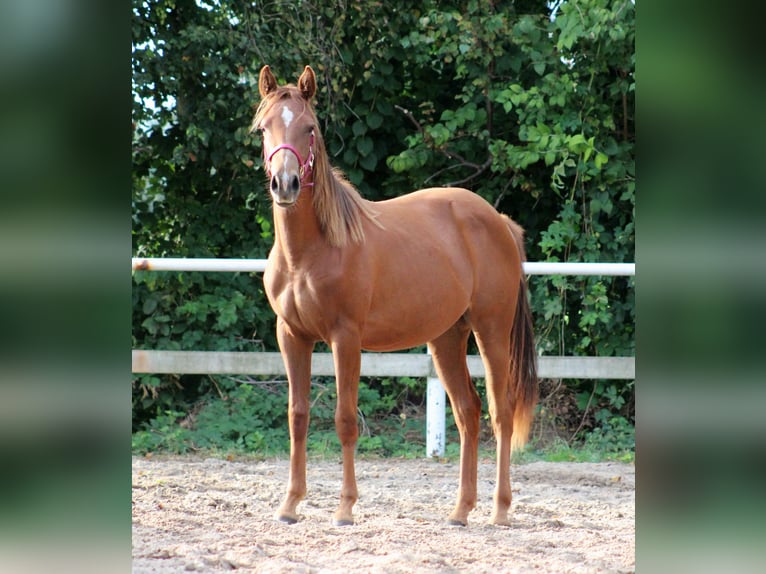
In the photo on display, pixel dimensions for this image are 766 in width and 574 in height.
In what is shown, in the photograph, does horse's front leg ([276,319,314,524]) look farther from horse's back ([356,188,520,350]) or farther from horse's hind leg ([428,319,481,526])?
horse's hind leg ([428,319,481,526])

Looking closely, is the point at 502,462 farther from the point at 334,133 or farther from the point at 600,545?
the point at 334,133

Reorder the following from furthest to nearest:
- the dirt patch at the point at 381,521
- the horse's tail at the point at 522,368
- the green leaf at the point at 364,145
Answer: the green leaf at the point at 364,145 < the horse's tail at the point at 522,368 < the dirt patch at the point at 381,521

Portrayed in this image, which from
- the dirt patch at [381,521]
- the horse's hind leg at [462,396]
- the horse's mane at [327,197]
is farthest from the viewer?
Result: the horse's hind leg at [462,396]

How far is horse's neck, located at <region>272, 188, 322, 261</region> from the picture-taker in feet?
11.7

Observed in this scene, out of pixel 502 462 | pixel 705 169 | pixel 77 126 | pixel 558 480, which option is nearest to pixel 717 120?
pixel 705 169

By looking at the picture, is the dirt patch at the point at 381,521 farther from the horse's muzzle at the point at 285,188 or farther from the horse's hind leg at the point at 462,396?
the horse's muzzle at the point at 285,188

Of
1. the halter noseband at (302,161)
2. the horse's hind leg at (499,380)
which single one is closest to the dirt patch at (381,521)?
the horse's hind leg at (499,380)

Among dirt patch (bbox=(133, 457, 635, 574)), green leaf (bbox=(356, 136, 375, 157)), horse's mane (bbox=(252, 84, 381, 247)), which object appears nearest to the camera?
dirt patch (bbox=(133, 457, 635, 574))

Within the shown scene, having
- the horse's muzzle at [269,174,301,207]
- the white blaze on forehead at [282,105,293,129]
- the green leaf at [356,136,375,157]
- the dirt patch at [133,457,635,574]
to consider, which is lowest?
the dirt patch at [133,457,635,574]

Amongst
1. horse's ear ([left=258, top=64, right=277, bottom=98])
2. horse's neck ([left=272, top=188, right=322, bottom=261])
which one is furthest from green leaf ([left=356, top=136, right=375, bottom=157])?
horse's neck ([left=272, top=188, right=322, bottom=261])

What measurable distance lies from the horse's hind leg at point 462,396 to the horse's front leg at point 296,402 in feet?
2.58

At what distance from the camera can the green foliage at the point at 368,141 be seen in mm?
6598

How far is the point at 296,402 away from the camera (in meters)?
3.77

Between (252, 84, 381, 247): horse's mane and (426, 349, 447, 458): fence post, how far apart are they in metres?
2.05
